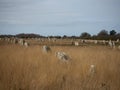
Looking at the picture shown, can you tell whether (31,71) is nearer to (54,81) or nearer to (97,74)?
(54,81)

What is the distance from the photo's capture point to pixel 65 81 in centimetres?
582

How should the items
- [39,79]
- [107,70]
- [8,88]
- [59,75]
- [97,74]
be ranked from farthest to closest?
1. [107,70]
2. [97,74]
3. [59,75]
4. [39,79]
5. [8,88]

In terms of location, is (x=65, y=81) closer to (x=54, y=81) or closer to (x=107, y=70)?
(x=54, y=81)

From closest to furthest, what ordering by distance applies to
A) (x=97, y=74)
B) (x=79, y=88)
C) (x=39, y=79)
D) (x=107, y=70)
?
(x=79, y=88)
(x=39, y=79)
(x=97, y=74)
(x=107, y=70)

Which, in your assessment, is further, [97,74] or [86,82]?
[97,74]

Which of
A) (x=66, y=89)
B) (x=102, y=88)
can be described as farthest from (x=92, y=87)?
(x=66, y=89)

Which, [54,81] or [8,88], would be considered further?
[54,81]

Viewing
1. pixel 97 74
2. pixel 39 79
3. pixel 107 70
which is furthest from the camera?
pixel 107 70

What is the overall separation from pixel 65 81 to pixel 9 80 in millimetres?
1518

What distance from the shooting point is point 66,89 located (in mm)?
5043

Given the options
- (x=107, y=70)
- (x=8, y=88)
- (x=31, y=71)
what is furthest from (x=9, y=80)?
(x=107, y=70)

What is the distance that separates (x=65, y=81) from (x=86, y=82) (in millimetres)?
579

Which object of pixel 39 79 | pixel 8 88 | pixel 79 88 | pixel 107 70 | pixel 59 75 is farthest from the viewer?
pixel 107 70

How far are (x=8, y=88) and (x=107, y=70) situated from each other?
3.92 meters
